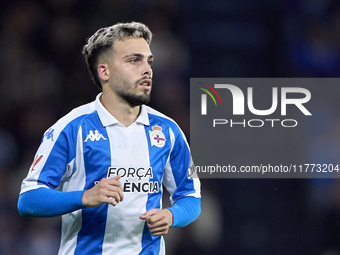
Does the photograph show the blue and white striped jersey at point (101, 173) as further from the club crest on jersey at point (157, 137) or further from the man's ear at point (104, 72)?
the man's ear at point (104, 72)

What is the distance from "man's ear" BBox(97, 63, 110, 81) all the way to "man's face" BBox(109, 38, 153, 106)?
0.02 meters

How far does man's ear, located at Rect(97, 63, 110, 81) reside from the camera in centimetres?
236

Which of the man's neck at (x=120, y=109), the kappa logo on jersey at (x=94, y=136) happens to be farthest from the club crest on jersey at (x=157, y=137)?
the kappa logo on jersey at (x=94, y=136)

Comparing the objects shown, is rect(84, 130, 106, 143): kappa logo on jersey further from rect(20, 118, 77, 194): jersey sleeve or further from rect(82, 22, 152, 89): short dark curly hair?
rect(82, 22, 152, 89): short dark curly hair

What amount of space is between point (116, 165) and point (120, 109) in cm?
29

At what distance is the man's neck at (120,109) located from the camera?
231 centimetres

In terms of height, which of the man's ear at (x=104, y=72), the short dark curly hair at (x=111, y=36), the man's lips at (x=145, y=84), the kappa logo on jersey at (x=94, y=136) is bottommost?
the kappa logo on jersey at (x=94, y=136)

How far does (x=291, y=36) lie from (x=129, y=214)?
7.52 feet

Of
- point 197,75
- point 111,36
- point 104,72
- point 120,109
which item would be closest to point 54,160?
point 120,109

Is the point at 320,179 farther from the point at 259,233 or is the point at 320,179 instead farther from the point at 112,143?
the point at 112,143

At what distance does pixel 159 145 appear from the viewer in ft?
7.59

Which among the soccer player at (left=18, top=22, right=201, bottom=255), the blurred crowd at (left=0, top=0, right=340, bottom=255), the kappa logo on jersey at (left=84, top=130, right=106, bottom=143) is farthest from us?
the blurred crowd at (left=0, top=0, right=340, bottom=255)

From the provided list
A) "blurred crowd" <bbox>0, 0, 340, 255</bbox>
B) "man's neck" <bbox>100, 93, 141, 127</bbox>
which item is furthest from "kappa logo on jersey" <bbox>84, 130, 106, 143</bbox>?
"blurred crowd" <bbox>0, 0, 340, 255</bbox>

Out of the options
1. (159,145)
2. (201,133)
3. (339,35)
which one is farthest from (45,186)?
(339,35)
